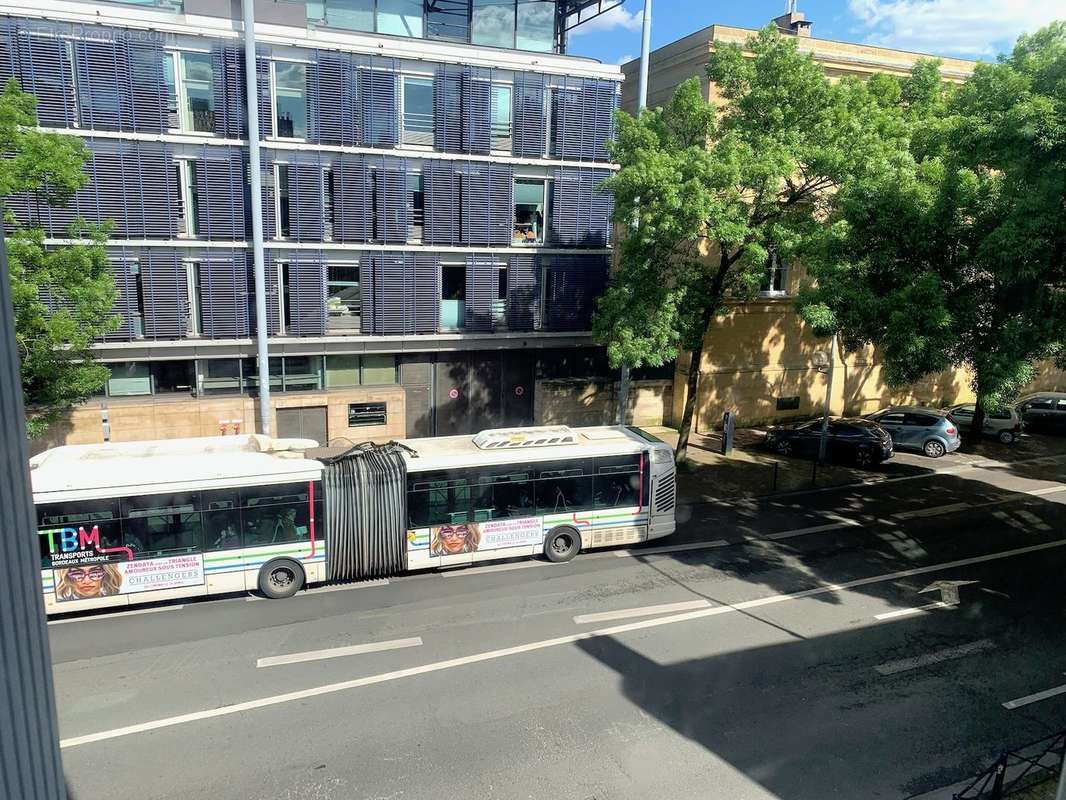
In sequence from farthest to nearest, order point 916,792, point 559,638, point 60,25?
point 60,25
point 559,638
point 916,792

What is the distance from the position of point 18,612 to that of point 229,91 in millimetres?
19947

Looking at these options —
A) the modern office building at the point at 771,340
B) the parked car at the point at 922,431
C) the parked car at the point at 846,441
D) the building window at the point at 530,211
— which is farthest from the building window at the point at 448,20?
the parked car at the point at 922,431

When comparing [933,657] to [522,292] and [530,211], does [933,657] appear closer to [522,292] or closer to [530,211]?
[522,292]

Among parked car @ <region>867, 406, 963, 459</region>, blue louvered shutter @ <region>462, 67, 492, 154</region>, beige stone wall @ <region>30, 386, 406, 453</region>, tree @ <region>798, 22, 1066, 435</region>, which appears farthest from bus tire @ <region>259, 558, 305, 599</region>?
parked car @ <region>867, 406, 963, 459</region>

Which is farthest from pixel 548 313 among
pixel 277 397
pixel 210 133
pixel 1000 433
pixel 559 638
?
pixel 1000 433

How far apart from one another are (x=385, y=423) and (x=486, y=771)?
1638 centimetres

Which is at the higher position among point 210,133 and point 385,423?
point 210,133

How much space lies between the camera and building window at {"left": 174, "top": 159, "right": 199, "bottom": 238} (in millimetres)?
21203

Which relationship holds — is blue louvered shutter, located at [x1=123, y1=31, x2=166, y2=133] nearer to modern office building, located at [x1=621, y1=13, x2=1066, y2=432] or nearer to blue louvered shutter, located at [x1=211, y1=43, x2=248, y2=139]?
blue louvered shutter, located at [x1=211, y1=43, x2=248, y2=139]

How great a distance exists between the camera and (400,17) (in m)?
23.6

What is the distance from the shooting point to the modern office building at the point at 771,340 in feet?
87.8

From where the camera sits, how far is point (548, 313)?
83.5 ft

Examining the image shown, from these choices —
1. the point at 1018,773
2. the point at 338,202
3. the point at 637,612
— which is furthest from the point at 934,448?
the point at 338,202

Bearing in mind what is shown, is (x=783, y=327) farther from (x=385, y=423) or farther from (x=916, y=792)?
(x=916, y=792)
